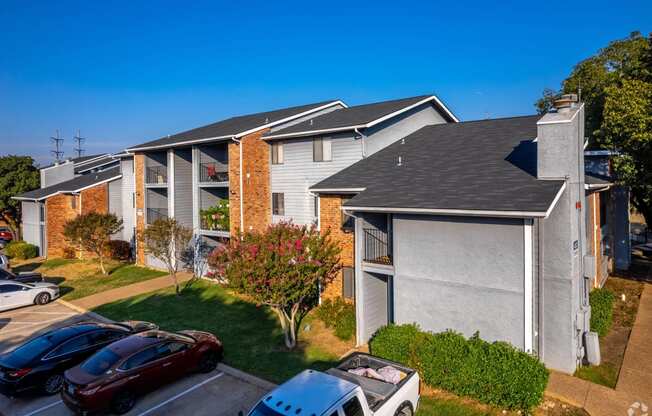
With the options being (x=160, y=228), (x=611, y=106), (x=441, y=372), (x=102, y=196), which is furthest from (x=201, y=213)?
(x=611, y=106)

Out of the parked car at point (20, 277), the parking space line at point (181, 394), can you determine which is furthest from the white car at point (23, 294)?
the parking space line at point (181, 394)

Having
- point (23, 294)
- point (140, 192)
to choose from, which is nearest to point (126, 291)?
point (23, 294)

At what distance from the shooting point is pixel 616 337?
13.7 metres

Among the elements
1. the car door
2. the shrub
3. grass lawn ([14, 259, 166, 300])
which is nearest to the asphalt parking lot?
the car door

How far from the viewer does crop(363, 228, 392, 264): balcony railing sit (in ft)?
46.8

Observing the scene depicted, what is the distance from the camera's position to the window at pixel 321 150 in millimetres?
20062

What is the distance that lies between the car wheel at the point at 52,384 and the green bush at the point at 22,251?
28.9 meters

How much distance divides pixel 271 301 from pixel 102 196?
2623 cm

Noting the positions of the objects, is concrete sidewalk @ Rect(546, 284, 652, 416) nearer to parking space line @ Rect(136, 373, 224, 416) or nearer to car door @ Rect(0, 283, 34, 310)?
parking space line @ Rect(136, 373, 224, 416)

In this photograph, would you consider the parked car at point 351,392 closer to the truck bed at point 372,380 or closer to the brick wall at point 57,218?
the truck bed at point 372,380

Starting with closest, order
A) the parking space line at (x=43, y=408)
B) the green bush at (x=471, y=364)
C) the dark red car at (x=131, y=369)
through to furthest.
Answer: the green bush at (x=471, y=364) < the dark red car at (x=131, y=369) < the parking space line at (x=43, y=408)

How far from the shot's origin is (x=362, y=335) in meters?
14.2

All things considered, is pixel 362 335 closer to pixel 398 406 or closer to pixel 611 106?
pixel 398 406

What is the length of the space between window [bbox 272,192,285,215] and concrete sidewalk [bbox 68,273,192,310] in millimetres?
7161
